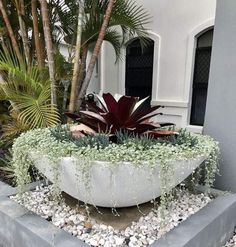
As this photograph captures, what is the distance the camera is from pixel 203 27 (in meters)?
4.86

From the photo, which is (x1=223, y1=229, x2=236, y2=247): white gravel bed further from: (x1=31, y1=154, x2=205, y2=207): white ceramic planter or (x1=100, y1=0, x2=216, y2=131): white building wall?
(x1=100, y1=0, x2=216, y2=131): white building wall

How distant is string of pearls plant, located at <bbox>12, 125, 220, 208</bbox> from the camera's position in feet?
5.85

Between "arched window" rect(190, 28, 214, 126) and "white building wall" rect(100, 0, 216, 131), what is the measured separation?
0.15 meters

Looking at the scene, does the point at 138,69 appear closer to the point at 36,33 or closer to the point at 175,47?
the point at 175,47

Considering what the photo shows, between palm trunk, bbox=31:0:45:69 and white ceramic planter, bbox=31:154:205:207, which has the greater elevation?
palm trunk, bbox=31:0:45:69

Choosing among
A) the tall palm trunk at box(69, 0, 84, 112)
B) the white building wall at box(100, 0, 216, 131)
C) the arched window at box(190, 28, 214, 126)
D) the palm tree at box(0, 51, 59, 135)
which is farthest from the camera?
the arched window at box(190, 28, 214, 126)

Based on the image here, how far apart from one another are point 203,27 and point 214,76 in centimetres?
265

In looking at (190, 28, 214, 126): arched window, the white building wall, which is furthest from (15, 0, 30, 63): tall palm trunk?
(190, 28, 214, 126): arched window

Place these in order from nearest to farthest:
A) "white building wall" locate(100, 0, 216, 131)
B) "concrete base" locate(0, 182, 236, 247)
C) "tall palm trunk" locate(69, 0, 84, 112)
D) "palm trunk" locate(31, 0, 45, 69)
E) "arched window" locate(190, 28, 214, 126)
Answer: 1. "concrete base" locate(0, 182, 236, 247)
2. "tall palm trunk" locate(69, 0, 84, 112)
3. "palm trunk" locate(31, 0, 45, 69)
4. "white building wall" locate(100, 0, 216, 131)
5. "arched window" locate(190, 28, 214, 126)

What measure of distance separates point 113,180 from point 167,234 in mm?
519

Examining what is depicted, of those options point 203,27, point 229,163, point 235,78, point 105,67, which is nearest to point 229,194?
point 229,163

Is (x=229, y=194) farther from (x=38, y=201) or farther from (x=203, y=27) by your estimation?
(x=203, y=27)

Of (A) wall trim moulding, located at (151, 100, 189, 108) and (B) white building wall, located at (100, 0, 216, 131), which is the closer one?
(B) white building wall, located at (100, 0, 216, 131)

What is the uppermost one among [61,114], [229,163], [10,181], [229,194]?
[61,114]
